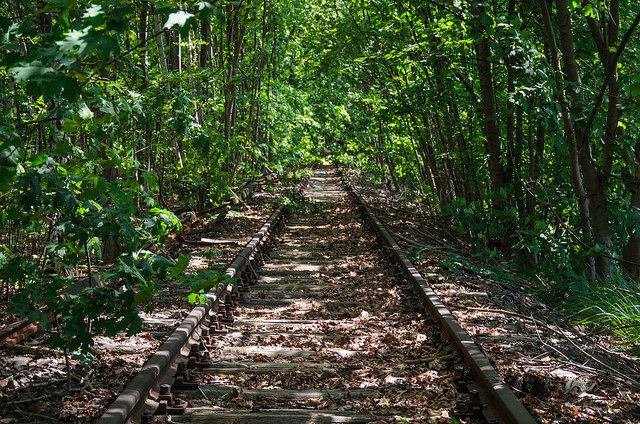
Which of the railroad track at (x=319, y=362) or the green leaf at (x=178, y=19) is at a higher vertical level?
the green leaf at (x=178, y=19)

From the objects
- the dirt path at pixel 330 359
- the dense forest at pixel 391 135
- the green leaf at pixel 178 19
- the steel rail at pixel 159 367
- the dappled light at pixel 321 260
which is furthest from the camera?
the dirt path at pixel 330 359

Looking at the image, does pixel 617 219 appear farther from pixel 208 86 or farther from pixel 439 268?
pixel 208 86

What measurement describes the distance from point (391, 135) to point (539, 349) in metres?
10.9

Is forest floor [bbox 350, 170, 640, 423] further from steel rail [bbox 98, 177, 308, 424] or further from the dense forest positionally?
steel rail [bbox 98, 177, 308, 424]

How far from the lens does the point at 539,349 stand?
429cm

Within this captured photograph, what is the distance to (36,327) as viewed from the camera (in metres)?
4.33

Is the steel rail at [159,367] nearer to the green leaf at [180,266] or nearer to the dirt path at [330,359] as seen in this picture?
the dirt path at [330,359]

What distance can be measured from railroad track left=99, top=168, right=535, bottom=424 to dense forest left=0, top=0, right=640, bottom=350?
678 millimetres

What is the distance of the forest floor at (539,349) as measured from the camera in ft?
10.7

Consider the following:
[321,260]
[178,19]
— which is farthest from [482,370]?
[321,260]

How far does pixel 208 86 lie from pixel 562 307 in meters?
8.07

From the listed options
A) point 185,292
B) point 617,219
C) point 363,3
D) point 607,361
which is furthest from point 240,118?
point 607,361

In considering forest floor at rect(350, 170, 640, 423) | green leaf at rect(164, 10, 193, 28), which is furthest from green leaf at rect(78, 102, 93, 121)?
forest floor at rect(350, 170, 640, 423)

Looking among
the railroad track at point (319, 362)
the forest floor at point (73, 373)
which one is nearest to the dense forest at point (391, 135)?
the forest floor at point (73, 373)
